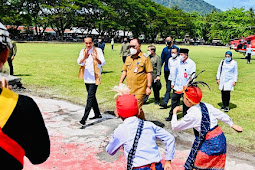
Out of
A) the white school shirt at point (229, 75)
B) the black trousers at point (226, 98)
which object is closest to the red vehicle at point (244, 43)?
the white school shirt at point (229, 75)

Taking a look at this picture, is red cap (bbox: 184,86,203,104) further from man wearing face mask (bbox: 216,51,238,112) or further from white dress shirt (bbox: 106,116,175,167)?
man wearing face mask (bbox: 216,51,238,112)

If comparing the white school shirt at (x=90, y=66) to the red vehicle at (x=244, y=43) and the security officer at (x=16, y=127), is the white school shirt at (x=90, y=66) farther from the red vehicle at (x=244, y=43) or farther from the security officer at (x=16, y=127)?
the red vehicle at (x=244, y=43)

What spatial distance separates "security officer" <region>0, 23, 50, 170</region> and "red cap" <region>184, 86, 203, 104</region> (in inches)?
93.3

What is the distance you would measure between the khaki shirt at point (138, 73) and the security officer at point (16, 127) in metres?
4.43

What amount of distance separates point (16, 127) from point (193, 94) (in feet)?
8.50

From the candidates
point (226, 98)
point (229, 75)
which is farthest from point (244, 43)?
point (226, 98)

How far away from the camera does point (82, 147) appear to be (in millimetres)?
5297

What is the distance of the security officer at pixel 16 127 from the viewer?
138 centimetres

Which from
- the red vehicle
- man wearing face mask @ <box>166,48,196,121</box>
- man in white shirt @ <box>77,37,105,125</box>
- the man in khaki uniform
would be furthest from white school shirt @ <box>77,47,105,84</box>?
the red vehicle

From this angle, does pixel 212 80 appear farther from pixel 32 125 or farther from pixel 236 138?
pixel 32 125

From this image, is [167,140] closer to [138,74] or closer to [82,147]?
[82,147]

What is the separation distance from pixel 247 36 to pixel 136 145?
33.5m

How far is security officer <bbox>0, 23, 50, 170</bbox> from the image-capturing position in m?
1.38

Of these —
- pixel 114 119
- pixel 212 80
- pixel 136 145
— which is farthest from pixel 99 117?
pixel 212 80
